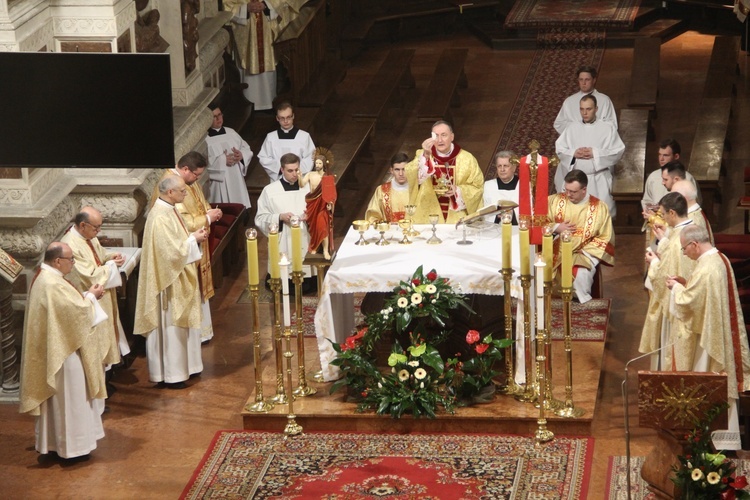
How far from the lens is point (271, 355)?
434 inches

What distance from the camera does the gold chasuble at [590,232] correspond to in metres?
11.7

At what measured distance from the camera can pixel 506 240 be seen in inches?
376

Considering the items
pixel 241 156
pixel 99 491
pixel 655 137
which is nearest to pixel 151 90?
pixel 99 491

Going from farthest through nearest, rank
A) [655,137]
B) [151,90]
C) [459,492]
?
[655,137], [459,492], [151,90]

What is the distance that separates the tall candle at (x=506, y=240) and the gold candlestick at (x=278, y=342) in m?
1.50

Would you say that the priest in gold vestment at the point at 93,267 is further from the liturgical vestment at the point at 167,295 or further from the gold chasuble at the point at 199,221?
the gold chasuble at the point at 199,221

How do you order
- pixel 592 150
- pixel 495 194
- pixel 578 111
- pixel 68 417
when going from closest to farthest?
pixel 68 417
pixel 495 194
pixel 592 150
pixel 578 111

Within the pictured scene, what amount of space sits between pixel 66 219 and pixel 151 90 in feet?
13.4

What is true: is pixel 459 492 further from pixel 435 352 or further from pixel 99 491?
pixel 99 491

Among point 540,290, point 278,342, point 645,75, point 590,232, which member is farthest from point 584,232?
point 645,75

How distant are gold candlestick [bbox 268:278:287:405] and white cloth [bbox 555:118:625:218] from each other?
4.47m

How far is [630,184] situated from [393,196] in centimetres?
294

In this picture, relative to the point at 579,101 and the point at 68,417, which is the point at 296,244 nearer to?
the point at 68,417

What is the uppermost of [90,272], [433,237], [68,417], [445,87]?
[445,87]
